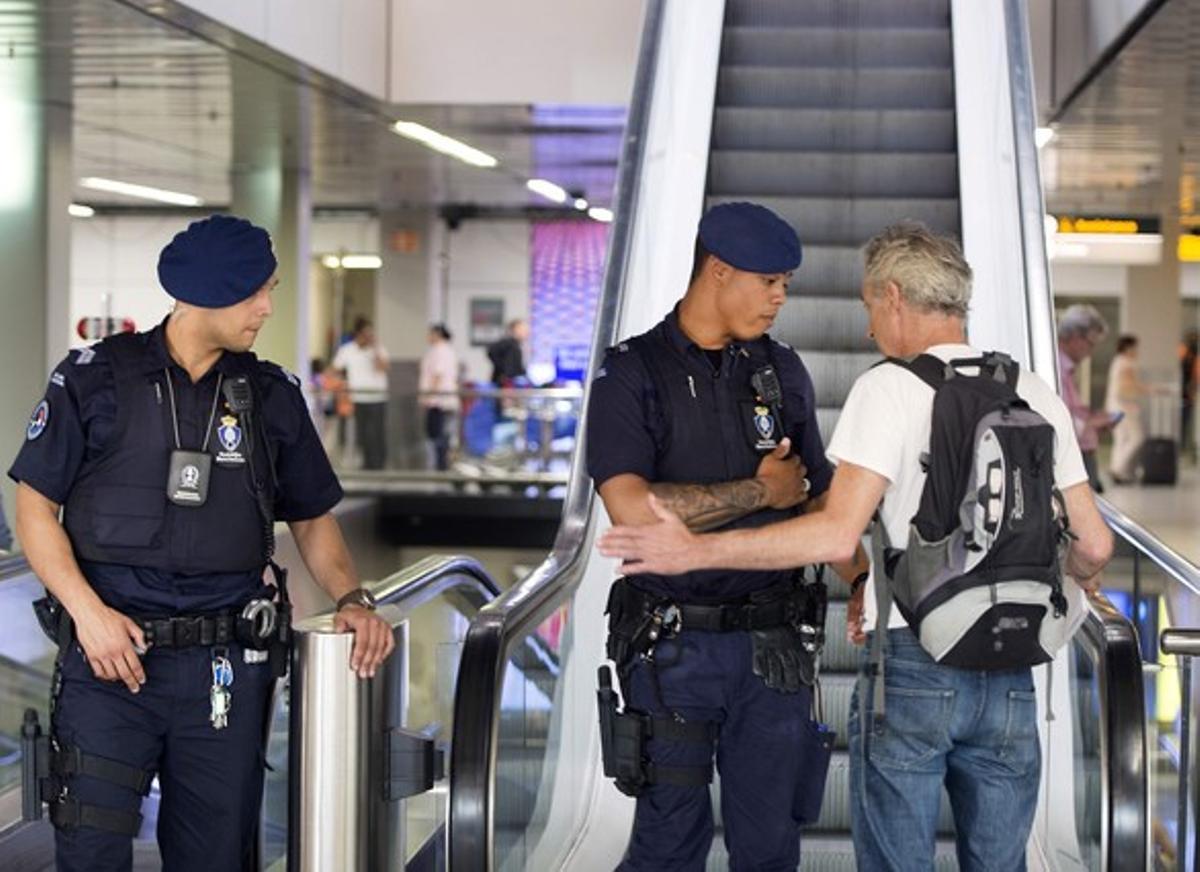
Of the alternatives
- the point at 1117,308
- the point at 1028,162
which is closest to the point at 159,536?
the point at 1028,162

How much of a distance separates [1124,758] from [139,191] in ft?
84.5

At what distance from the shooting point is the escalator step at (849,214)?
8727mm

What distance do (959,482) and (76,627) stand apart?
5.46 feet

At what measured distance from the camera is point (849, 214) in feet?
29.1

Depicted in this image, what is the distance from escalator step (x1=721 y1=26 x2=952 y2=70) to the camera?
10086 millimetres

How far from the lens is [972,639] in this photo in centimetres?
379

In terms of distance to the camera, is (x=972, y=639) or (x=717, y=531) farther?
(x=717, y=531)

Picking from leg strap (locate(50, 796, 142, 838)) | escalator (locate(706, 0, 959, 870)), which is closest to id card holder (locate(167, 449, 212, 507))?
leg strap (locate(50, 796, 142, 838))

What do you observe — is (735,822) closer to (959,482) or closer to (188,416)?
(959,482)

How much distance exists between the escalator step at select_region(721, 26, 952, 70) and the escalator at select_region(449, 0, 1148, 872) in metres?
0.01

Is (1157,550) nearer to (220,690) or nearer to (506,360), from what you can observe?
(220,690)

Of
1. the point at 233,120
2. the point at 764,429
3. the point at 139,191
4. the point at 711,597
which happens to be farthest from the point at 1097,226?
the point at 711,597

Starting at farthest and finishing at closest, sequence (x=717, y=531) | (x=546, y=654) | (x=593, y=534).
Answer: (x=593, y=534) → (x=546, y=654) → (x=717, y=531)

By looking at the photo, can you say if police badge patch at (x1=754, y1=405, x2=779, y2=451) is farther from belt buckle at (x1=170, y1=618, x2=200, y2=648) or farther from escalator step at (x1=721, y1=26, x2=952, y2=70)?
escalator step at (x1=721, y1=26, x2=952, y2=70)
